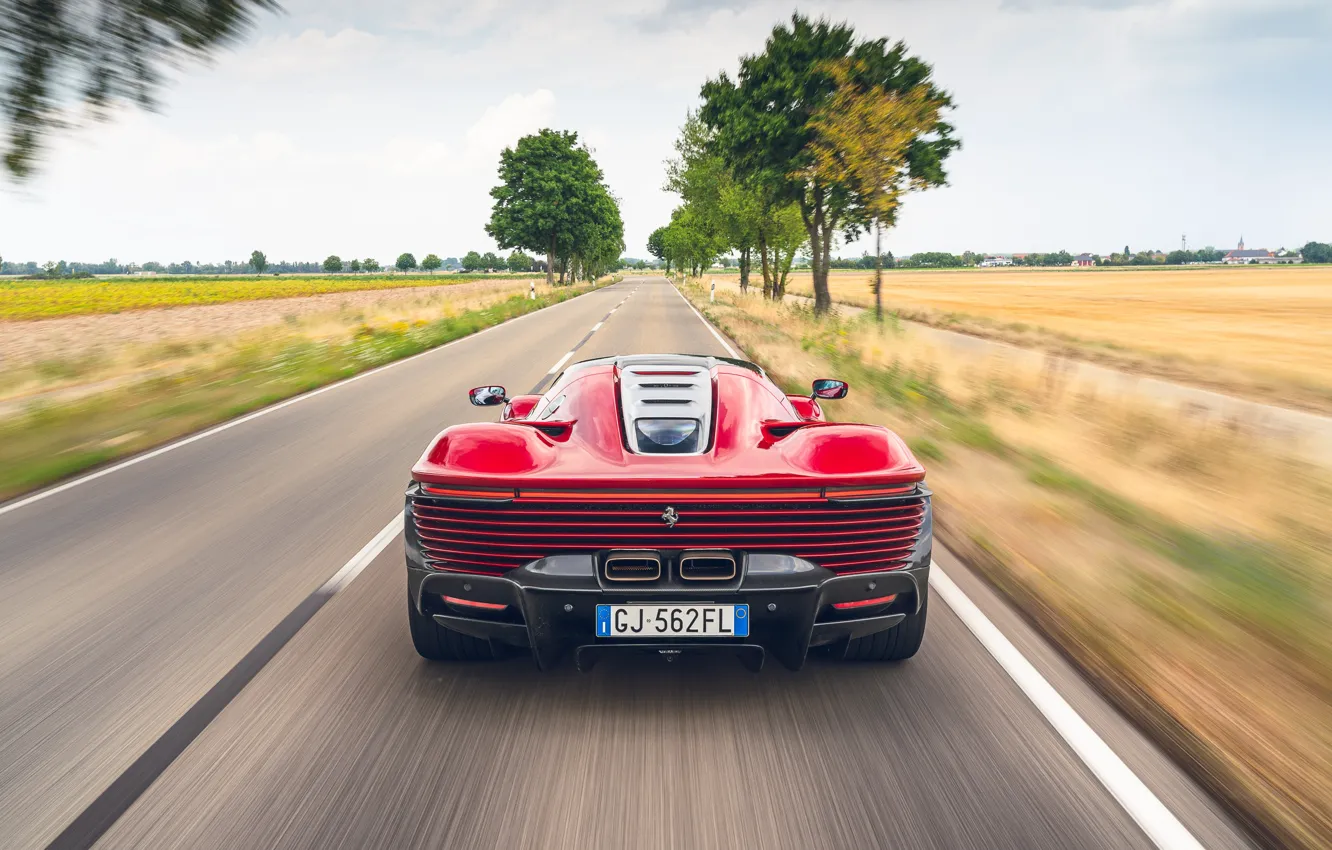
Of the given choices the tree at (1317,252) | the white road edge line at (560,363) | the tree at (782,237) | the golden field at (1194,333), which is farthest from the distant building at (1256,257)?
the white road edge line at (560,363)

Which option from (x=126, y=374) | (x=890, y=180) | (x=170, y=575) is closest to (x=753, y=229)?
(x=890, y=180)

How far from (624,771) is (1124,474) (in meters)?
6.50

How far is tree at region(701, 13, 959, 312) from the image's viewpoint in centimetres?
2255

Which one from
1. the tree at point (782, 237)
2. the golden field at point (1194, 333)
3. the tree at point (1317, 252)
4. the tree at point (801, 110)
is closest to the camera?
the golden field at point (1194, 333)

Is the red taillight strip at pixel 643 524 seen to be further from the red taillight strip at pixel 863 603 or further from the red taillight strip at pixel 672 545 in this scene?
the red taillight strip at pixel 863 603

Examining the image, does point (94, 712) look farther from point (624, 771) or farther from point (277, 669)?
point (624, 771)

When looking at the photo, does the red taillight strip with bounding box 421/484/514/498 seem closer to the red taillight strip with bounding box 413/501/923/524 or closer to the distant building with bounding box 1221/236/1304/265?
the red taillight strip with bounding box 413/501/923/524

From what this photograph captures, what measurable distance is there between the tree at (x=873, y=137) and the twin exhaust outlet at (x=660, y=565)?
19292 millimetres

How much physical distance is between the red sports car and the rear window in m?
0.13

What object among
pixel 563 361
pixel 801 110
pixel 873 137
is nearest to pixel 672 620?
pixel 563 361

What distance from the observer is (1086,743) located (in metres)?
3.02

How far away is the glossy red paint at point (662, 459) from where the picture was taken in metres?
3.01

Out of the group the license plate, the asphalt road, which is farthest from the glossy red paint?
the asphalt road

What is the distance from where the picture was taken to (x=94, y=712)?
10.8 feet
